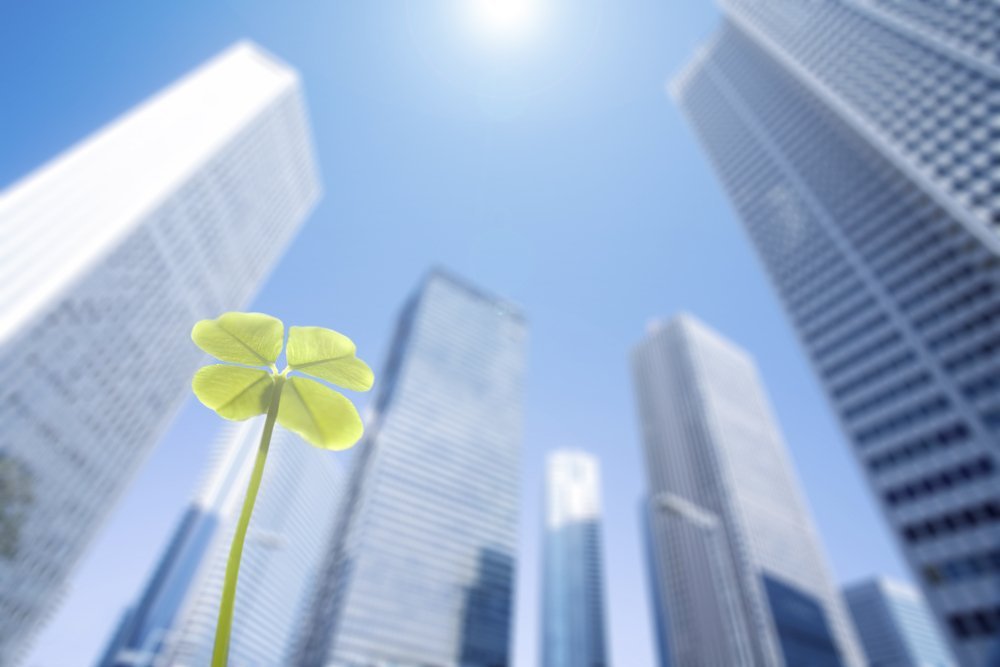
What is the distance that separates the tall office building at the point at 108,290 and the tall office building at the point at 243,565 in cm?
4575

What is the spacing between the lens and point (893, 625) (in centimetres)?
10512

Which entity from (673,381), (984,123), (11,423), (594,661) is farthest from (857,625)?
(11,423)

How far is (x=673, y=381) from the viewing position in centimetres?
9856

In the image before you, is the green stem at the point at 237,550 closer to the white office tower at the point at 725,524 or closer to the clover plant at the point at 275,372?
the clover plant at the point at 275,372

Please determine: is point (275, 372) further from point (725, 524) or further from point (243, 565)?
point (243, 565)

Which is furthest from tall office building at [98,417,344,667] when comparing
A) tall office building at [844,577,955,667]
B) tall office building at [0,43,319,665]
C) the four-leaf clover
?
tall office building at [844,577,955,667]

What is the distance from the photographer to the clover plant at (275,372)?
2.78ft

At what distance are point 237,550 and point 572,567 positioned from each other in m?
162

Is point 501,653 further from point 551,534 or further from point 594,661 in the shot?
point 551,534

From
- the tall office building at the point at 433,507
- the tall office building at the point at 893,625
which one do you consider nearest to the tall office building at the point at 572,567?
the tall office building at the point at 893,625

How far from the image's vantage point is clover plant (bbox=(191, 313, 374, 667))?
846mm

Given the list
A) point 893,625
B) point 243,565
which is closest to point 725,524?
point 893,625

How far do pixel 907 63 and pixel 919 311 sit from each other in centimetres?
2318

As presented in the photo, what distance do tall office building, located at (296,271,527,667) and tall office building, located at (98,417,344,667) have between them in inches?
1168
